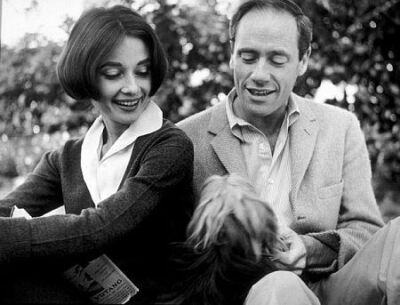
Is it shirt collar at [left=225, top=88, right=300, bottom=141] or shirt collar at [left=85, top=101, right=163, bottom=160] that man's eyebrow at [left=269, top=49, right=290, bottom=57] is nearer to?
shirt collar at [left=225, top=88, right=300, bottom=141]

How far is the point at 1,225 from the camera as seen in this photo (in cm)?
226

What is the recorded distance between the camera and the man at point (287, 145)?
2922 mm

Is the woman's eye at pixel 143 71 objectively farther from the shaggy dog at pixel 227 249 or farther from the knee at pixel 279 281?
the knee at pixel 279 281

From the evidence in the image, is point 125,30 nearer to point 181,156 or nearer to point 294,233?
point 181,156

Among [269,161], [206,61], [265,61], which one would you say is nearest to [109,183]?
[269,161]

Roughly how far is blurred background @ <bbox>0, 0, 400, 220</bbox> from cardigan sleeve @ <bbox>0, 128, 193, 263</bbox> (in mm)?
2008

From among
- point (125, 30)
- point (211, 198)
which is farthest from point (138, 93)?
point (211, 198)

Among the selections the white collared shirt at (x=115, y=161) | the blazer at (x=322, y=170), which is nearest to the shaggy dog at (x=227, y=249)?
the white collared shirt at (x=115, y=161)

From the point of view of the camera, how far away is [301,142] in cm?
302

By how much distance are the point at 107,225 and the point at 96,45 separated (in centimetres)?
65

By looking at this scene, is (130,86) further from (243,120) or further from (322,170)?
(322,170)

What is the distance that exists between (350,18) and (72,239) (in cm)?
290

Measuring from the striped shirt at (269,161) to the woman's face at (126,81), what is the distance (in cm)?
52

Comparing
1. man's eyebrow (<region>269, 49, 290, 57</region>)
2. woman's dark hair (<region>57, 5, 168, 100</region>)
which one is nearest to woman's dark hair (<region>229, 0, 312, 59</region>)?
man's eyebrow (<region>269, 49, 290, 57</region>)
